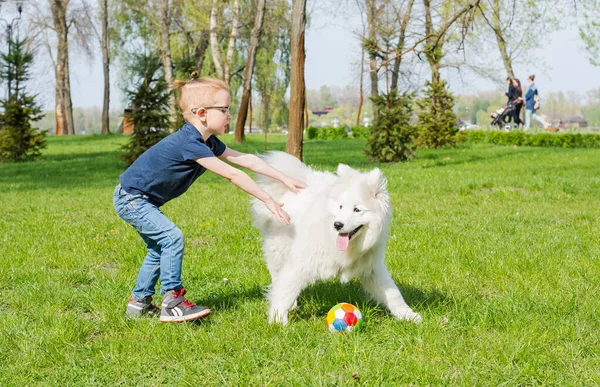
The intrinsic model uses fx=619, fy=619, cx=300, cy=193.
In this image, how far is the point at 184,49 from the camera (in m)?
40.4

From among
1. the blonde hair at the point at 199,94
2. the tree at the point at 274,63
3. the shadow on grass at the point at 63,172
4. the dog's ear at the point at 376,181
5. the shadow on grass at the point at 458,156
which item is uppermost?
the tree at the point at 274,63

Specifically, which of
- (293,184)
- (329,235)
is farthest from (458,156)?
(329,235)

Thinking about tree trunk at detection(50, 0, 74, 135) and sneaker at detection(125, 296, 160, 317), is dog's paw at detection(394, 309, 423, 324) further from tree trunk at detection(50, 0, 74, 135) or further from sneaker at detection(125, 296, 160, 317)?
tree trunk at detection(50, 0, 74, 135)

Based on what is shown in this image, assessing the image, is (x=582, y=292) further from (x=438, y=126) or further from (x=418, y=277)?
(x=438, y=126)

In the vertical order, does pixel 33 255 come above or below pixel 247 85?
below

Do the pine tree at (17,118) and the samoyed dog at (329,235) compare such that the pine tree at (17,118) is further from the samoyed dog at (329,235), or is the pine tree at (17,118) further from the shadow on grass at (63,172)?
the samoyed dog at (329,235)

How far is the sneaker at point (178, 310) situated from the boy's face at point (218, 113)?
1.24 metres

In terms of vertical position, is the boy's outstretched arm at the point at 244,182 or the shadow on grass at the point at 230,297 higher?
the boy's outstretched arm at the point at 244,182

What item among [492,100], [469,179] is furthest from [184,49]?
[492,100]

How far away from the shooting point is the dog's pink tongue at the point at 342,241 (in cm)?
407

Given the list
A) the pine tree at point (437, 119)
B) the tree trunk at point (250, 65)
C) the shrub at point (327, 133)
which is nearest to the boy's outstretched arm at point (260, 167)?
the pine tree at point (437, 119)

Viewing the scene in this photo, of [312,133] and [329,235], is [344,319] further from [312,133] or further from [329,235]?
[312,133]

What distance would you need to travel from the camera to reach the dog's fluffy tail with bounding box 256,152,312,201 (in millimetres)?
5027

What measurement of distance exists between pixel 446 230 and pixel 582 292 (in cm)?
288
